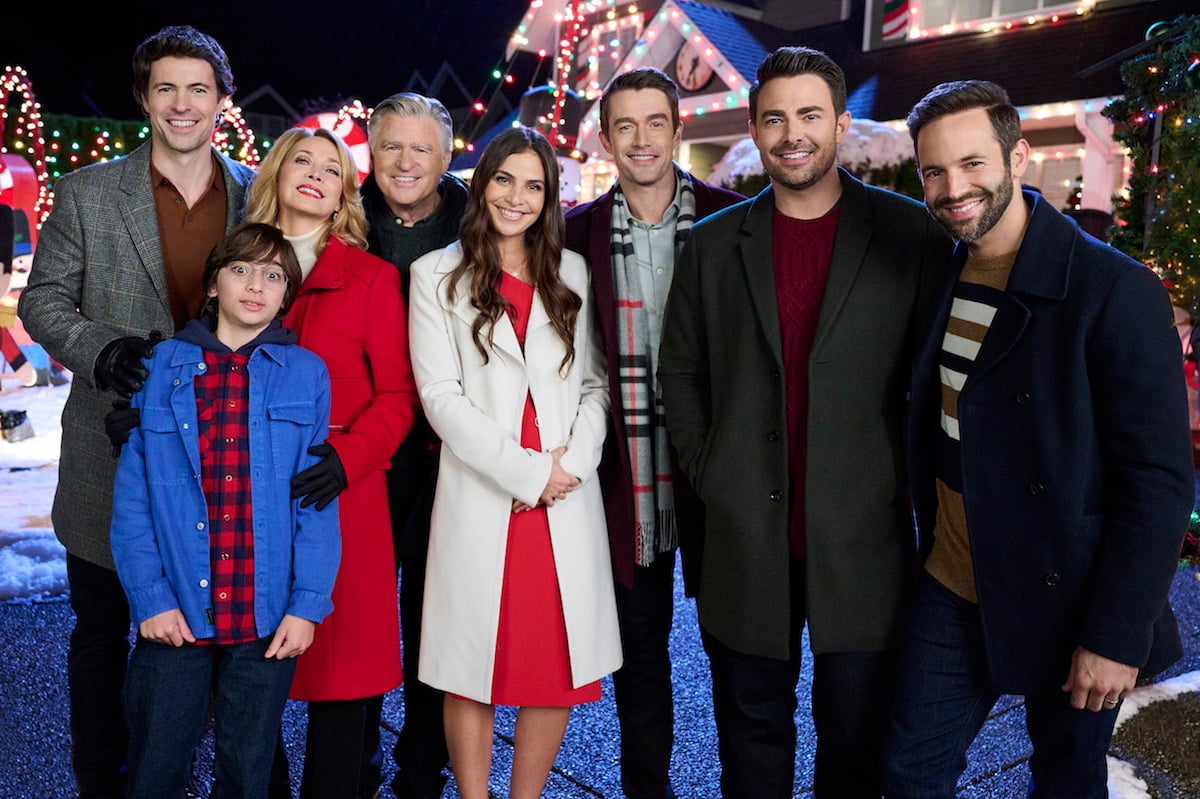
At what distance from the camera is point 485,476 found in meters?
2.68

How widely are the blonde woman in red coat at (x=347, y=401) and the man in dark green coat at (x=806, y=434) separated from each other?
2.79ft

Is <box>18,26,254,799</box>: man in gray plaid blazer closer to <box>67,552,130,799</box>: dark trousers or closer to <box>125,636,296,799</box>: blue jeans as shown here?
<box>67,552,130,799</box>: dark trousers

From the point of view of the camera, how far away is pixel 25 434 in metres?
8.16

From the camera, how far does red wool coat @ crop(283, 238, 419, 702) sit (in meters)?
2.65

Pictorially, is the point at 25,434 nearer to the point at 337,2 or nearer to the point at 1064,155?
the point at 1064,155

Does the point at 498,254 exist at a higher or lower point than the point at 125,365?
higher

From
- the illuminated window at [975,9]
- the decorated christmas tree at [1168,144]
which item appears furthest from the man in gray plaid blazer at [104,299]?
the illuminated window at [975,9]

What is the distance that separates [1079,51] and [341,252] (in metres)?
9.83

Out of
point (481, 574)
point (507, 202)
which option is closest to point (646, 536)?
point (481, 574)

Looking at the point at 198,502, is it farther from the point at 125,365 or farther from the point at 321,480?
the point at 125,365

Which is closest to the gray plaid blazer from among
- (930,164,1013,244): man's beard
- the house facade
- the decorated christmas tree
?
(930,164,1013,244): man's beard

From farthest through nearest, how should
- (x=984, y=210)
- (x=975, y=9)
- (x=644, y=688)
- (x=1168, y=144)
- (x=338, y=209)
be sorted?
(x=975, y=9), (x=1168, y=144), (x=644, y=688), (x=338, y=209), (x=984, y=210)

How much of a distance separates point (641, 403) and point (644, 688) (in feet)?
2.89

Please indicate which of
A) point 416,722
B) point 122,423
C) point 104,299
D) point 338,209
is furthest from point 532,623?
point 104,299
